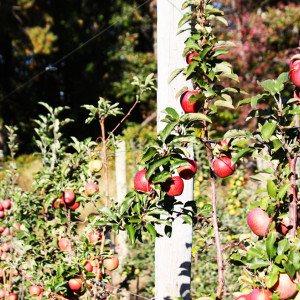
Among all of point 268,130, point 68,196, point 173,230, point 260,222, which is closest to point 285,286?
point 260,222

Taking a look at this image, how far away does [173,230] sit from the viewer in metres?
1.56

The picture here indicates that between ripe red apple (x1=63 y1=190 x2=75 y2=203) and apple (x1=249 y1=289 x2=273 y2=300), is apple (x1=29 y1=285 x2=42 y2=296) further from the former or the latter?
apple (x1=249 y1=289 x2=273 y2=300)

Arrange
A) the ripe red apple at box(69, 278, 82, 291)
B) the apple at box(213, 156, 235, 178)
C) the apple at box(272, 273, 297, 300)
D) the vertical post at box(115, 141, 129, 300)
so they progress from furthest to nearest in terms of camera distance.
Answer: the vertical post at box(115, 141, 129, 300), the ripe red apple at box(69, 278, 82, 291), the apple at box(213, 156, 235, 178), the apple at box(272, 273, 297, 300)

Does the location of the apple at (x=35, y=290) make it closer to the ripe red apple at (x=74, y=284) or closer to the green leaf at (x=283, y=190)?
the ripe red apple at (x=74, y=284)

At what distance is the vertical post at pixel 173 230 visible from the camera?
1557mm

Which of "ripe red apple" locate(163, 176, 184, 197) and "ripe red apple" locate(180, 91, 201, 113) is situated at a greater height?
"ripe red apple" locate(180, 91, 201, 113)

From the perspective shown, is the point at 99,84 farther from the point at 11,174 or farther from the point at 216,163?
the point at 216,163

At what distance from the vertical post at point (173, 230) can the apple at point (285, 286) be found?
2.25 feet

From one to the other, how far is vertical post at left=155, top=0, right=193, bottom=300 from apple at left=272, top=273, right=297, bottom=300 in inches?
27.0

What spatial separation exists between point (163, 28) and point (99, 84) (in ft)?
26.3

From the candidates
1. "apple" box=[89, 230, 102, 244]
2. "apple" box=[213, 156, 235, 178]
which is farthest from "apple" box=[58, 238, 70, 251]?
"apple" box=[213, 156, 235, 178]

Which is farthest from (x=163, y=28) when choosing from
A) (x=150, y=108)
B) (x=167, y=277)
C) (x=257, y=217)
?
(x=150, y=108)

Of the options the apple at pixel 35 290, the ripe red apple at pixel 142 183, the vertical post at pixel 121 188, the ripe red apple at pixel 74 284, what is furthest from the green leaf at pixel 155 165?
the vertical post at pixel 121 188

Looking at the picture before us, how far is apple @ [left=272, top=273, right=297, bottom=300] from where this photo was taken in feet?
2.91
